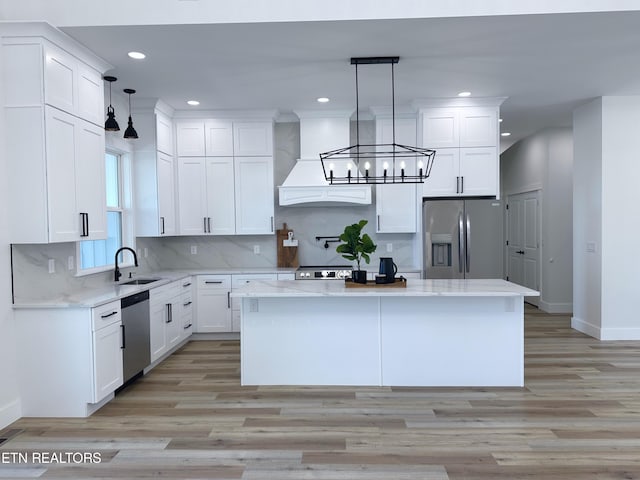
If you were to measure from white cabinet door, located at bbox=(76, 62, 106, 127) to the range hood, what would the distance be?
7.41 feet

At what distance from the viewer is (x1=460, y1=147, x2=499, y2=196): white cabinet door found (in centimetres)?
526

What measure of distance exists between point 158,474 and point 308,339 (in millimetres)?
1643

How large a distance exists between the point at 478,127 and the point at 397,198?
1288 millimetres

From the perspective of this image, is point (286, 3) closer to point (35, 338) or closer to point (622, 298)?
point (35, 338)

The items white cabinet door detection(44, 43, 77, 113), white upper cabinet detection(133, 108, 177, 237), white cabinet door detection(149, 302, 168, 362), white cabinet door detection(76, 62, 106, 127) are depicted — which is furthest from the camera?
white upper cabinet detection(133, 108, 177, 237)

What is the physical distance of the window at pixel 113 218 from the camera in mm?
4395

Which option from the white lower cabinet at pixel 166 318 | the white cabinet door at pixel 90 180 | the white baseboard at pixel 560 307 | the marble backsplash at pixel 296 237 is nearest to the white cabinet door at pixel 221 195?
the marble backsplash at pixel 296 237

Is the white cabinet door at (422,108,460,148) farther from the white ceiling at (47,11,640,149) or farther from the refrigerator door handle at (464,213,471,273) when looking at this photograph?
the refrigerator door handle at (464,213,471,273)

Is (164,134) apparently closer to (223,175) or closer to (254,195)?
(223,175)

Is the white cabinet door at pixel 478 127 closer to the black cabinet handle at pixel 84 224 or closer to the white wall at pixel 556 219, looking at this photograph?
the white wall at pixel 556 219

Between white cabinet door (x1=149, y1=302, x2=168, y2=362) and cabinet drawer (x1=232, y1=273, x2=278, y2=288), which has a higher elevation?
cabinet drawer (x1=232, y1=273, x2=278, y2=288)

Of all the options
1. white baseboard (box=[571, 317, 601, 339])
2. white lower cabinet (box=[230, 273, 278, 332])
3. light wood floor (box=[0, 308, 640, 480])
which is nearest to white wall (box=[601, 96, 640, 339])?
white baseboard (box=[571, 317, 601, 339])

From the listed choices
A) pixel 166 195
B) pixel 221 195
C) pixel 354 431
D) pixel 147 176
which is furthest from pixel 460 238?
pixel 147 176

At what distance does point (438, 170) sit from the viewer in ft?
17.3
